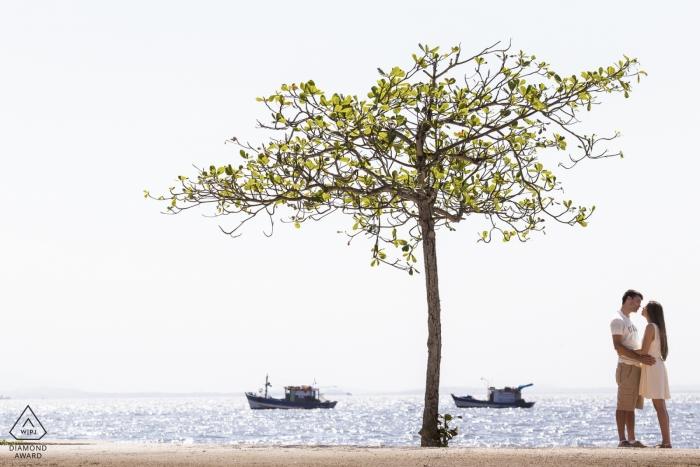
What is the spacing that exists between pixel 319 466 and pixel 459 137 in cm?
599

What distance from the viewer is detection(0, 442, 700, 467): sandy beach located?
8375 millimetres

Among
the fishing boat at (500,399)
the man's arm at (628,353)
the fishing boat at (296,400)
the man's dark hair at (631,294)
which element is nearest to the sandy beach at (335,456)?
the man's arm at (628,353)

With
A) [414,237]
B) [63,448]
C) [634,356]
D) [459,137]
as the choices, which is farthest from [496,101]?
[63,448]

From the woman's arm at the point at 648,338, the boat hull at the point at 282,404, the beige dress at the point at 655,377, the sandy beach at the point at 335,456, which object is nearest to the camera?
the sandy beach at the point at 335,456

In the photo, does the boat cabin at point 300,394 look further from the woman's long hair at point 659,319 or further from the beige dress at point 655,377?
the woman's long hair at point 659,319

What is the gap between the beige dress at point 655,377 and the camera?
36.1ft

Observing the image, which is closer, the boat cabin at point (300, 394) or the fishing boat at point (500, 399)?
the boat cabin at point (300, 394)

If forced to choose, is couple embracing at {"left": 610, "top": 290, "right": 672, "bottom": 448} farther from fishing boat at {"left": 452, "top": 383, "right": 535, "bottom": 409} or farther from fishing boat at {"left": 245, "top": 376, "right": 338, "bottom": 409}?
fishing boat at {"left": 452, "top": 383, "right": 535, "bottom": 409}

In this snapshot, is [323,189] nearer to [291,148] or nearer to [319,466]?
[291,148]

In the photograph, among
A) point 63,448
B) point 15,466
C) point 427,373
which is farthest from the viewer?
point 427,373

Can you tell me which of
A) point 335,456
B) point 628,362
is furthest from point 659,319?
point 335,456

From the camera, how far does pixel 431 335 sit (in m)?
12.6

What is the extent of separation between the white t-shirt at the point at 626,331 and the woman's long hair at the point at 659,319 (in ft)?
1.04

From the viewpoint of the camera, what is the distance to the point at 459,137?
12.4 m
